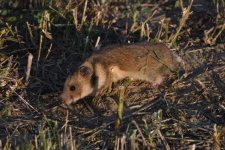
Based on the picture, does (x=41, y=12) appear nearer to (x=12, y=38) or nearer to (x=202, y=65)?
(x=12, y=38)

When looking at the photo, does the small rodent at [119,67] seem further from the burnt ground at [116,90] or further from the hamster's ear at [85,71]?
the burnt ground at [116,90]

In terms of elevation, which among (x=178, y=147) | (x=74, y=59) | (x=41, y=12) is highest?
(x=41, y=12)

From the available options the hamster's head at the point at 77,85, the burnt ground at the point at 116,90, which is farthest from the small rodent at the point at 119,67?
the burnt ground at the point at 116,90

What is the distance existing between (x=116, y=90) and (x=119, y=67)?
0.78ft

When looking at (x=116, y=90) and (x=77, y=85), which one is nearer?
(x=77, y=85)

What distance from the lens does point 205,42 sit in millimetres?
7277

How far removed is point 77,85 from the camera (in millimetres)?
6246

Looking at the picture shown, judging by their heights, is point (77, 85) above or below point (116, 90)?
above

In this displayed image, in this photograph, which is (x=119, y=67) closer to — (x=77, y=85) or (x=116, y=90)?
(x=116, y=90)

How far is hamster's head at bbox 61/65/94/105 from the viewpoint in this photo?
6203 mm

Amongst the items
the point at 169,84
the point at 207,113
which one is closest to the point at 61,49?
the point at 169,84

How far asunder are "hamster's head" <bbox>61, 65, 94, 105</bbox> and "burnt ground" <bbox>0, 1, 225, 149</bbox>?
0.11 metres

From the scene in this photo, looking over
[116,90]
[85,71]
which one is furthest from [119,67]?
[85,71]

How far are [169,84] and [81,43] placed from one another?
125 cm
